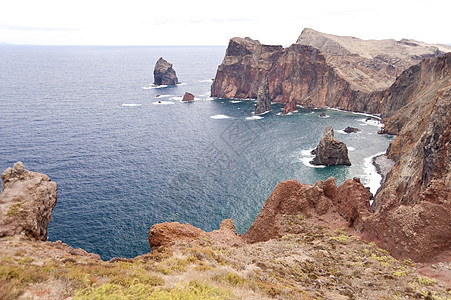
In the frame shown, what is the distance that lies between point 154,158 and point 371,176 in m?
61.6

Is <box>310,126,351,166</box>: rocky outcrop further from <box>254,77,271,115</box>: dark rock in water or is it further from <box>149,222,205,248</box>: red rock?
<box>254,77,271,115</box>: dark rock in water

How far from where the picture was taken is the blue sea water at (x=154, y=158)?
191 feet

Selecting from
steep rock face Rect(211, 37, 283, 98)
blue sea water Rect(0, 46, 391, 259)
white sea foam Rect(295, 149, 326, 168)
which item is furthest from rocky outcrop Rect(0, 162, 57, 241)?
steep rock face Rect(211, 37, 283, 98)

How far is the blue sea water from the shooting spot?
5825cm

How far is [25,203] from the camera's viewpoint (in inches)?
1064

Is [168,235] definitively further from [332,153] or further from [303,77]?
[303,77]

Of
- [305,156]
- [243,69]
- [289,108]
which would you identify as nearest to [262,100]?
[289,108]

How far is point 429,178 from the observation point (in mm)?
34844

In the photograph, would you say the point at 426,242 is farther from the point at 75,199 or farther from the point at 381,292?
the point at 75,199

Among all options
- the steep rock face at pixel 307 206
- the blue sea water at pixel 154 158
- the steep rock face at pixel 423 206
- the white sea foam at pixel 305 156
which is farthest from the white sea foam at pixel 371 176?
the steep rock face at pixel 307 206

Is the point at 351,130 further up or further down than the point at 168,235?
further up

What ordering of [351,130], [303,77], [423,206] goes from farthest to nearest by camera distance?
[303,77]
[351,130]
[423,206]

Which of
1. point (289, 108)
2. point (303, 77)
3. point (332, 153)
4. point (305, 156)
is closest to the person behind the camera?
point (332, 153)

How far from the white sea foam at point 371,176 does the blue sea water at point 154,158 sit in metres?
0.49
